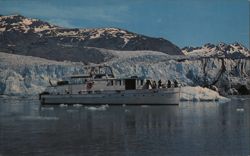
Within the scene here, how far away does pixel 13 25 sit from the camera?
182m

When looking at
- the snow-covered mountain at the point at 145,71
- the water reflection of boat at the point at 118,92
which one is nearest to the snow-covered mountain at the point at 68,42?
the snow-covered mountain at the point at 145,71

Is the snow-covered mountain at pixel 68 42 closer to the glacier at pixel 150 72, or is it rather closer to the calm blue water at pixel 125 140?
the glacier at pixel 150 72

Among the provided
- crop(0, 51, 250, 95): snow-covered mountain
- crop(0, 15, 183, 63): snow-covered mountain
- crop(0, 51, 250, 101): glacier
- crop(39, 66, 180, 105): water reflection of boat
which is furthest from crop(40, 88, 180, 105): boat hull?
crop(0, 15, 183, 63): snow-covered mountain

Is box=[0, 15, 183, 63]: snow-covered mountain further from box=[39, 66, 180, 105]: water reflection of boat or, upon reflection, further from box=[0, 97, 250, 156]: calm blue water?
box=[0, 97, 250, 156]: calm blue water

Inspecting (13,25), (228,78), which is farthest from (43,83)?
(13,25)

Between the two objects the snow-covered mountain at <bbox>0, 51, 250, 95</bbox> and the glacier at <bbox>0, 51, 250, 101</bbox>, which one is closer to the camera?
the glacier at <bbox>0, 51, 250, 101</bbox>

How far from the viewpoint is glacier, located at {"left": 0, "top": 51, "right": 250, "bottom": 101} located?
52.0 m

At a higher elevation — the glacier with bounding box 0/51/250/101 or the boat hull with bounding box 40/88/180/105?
the glacier with bounding box 0/51/250/101

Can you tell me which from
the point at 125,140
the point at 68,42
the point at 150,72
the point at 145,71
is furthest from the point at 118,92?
the point at 68,42

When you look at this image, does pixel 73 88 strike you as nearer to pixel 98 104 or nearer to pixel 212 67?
pixel 98 104

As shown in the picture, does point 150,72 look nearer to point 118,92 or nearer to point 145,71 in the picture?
point 145,71

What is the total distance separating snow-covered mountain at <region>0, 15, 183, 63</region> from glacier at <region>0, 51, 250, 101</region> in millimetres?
19752

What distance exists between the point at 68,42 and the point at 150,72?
269 ft

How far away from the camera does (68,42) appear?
457 ft
